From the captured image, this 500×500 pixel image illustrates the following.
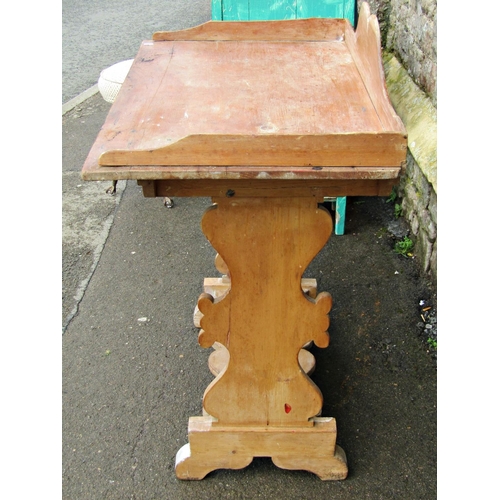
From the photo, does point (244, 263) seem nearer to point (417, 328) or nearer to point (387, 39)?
point (417, 328)

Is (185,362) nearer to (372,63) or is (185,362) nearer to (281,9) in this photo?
(372,63)

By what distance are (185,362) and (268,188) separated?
4.39 ft

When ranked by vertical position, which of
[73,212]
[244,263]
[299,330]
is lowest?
[73,212]

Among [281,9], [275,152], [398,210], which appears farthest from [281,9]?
[275,152]

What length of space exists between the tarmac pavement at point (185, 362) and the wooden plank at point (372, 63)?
1330mm

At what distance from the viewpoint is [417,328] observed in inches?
115

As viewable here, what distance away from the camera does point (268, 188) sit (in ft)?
5.55

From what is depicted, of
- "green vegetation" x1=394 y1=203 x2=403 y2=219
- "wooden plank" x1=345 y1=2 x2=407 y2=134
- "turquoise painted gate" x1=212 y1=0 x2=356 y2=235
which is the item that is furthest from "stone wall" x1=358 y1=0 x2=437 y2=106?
"wooden plank" x1=345 y1=2 x2=407 y2=134

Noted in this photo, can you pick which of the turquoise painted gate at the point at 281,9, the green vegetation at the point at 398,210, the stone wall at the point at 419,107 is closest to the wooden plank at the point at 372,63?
the stone wall at the point at 419,107

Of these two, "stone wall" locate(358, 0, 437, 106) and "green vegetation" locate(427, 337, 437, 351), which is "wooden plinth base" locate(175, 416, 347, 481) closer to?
"green vegetation" locate(427, 337, 437, 351)

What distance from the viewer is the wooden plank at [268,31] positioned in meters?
2.35

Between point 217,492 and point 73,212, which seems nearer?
point 217,492

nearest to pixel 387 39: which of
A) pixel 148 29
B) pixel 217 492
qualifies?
pixel 217 492

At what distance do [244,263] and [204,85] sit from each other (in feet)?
2.06
